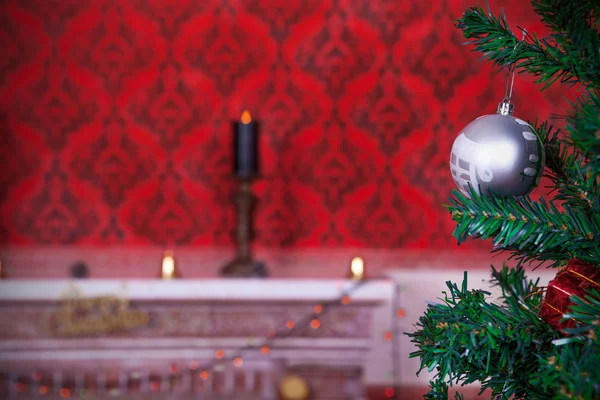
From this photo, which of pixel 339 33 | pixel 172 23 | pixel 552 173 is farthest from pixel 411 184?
pixel 552 173

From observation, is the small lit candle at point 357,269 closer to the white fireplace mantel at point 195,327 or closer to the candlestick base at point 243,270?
the white fireplace mantel at point 195,327

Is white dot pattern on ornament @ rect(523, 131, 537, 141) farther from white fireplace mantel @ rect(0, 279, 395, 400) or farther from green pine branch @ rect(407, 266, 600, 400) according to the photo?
white fireplace mantel @ rect(0, 279, 395, 400)

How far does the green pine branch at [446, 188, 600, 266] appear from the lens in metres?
0.52

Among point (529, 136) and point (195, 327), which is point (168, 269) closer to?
point (195, 327)

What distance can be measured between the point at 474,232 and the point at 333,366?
1.48m

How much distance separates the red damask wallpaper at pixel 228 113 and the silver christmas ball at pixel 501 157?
1659mm

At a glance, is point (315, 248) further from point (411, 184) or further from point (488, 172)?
point (488, 172)

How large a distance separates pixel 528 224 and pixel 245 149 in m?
1.44

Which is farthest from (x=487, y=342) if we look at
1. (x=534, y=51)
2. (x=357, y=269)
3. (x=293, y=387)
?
(x=293, y=387)

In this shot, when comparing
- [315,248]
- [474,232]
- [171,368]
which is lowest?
[171,368]

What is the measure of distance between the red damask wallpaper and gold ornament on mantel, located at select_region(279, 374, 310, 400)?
54 centimetres

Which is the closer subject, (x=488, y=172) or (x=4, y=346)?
(x=488, y=172)

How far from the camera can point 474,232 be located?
55cm

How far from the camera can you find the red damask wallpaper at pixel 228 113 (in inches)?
85.9
